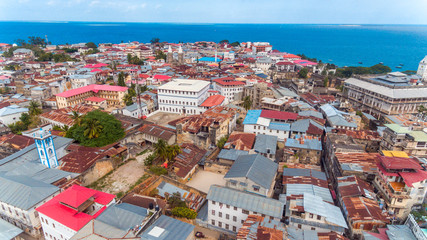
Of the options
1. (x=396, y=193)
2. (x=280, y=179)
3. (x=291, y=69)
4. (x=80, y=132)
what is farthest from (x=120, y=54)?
(x=396, y=193)

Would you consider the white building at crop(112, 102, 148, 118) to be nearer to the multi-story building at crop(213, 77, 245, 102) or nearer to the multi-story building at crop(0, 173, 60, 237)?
the multi-story building at crop(213, 77, 245, 102)

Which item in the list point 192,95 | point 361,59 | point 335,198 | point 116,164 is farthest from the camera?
point 361,59

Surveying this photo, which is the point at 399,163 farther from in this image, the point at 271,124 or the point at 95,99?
the point at 95,99

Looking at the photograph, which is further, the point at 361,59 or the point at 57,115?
the point at 361,59

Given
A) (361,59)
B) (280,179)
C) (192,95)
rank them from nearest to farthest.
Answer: (280,179) < (192,95) < (361,59)

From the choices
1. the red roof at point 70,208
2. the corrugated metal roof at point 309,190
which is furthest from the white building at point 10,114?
the corrugated metal roof at point 309,190

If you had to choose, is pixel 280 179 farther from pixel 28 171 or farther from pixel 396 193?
pixel 28 171
